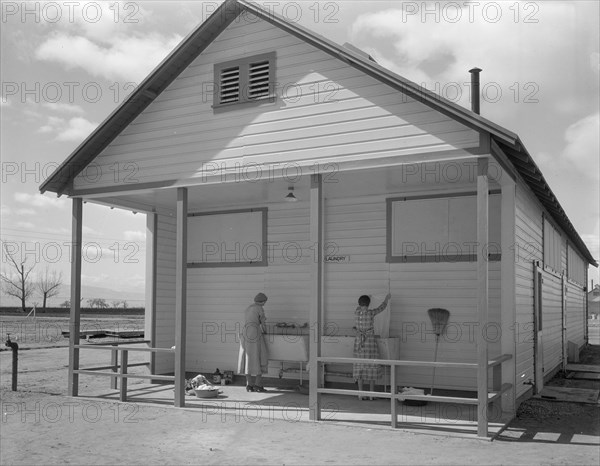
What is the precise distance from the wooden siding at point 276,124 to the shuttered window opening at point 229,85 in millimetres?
179

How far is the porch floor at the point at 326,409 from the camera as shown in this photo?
973cm

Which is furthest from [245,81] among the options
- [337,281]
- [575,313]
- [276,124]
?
[575,313]

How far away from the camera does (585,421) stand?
34.7ft

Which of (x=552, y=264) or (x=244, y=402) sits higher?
(x=552, y=264)

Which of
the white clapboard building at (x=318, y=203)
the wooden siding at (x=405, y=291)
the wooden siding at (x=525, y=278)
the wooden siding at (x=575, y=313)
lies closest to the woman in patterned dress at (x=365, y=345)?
the white clapboard building at (x=318, y=203)

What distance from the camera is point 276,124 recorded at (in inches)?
425

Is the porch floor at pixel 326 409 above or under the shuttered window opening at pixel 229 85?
under

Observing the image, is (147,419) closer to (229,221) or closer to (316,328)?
(316,328)

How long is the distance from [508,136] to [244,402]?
6081mm

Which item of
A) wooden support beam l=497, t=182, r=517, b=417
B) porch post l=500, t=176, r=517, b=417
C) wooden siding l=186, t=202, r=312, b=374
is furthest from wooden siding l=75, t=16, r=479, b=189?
wooden siding l=186, t=202, r=312, b=374

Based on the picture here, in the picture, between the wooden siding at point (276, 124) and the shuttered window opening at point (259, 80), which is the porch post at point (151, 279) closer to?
the wooden siding at point (276, 124)

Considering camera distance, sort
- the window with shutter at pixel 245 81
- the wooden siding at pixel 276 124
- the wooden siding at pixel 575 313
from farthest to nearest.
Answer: the wooden siding at pixel 575 313
the window with shutter at pixel 245 81
the wooden siding at pixel 276 124

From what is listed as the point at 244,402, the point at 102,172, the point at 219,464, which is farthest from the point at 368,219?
the point at 219,464

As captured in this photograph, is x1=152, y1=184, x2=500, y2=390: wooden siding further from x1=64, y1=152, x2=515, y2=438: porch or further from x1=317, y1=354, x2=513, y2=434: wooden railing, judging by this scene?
x1=317, y1=354, x2=513, y2=434: wooden railing
